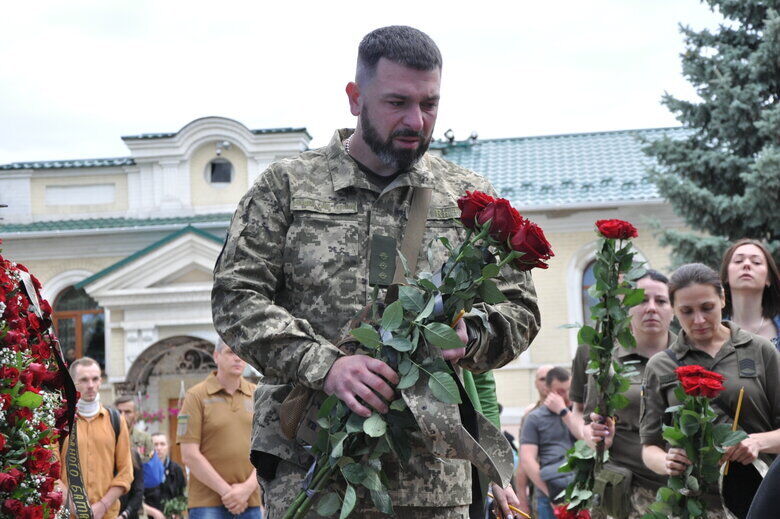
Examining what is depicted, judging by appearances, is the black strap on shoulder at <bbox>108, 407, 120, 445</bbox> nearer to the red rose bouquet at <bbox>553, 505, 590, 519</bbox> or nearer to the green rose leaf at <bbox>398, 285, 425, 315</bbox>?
the red rose bouquet at <bbox>553, 505, 590, 519</bbox>

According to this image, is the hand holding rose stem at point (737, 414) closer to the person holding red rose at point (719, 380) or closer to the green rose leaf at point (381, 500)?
the person holding red rose at point (719, 380)

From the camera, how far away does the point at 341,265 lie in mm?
4055

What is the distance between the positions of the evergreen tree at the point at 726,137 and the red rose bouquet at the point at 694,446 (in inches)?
481

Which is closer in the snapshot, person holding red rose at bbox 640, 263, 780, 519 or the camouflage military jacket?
the camouflage military jacket

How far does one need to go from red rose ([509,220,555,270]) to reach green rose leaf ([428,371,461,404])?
46 cm

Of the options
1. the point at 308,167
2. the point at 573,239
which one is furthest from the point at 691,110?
the point at 308,167

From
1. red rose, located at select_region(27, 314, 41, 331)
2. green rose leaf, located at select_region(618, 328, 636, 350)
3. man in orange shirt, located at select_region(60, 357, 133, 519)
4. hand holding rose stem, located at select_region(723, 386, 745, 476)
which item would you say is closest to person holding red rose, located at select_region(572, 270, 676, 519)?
green rose leaf, located at select_region(618, 328, 636, 350)

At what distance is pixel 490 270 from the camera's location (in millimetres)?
3566

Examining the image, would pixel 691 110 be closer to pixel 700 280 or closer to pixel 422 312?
pixel 700 280

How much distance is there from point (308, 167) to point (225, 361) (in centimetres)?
526

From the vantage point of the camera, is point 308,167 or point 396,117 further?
point 308,167

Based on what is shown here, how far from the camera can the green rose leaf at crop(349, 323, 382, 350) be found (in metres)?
3.56

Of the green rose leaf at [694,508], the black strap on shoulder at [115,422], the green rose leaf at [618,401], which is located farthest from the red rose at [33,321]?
the black strap on shoulder at [115,422]

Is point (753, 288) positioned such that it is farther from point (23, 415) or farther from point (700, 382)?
point (23, 415)
